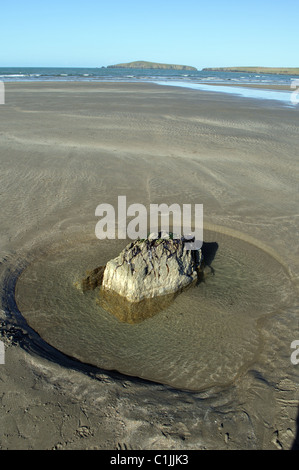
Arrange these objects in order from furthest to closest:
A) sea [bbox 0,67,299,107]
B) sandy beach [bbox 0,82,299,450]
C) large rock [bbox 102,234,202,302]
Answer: sea [bbox 0,67,299,107]
large rock [bbox 102,234,202,302]
sandy beach [bbox 0,82,299,450]

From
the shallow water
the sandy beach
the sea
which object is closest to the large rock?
the shallow water

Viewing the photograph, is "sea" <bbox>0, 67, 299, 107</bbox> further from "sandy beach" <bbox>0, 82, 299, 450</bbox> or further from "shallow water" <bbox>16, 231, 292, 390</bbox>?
"shallow water" <bbox>16, 231, 292, 390</bbox>

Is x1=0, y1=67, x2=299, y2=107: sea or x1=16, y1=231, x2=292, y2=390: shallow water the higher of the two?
x1=0, y1=67, x2=299, y2=107: sea

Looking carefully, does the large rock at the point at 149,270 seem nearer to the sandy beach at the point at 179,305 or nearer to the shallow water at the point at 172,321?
the shallow water at the point at 172,321

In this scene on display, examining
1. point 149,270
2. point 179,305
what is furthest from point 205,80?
point 179,305

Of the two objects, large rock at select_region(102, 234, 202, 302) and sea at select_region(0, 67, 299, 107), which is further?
sea at select_region(0, 67, 299, 107)

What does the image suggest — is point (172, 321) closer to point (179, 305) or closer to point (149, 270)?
point (179, 305)
